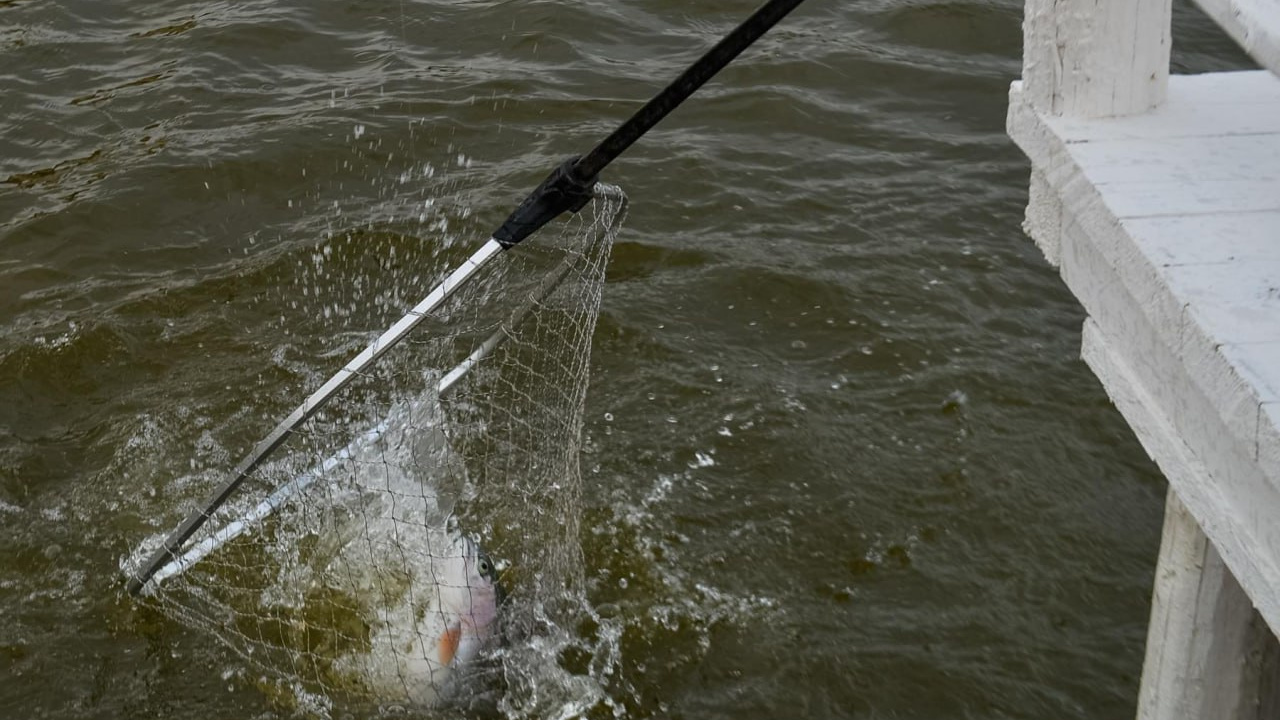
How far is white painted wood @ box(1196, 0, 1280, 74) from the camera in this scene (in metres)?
1.74

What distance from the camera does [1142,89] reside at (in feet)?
6.63

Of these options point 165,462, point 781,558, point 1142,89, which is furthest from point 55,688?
point 1142,89

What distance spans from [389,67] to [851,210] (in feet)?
9.60

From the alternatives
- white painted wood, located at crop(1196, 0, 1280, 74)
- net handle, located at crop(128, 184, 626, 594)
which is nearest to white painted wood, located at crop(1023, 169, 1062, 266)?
white painted wood, located at crop(1196, 0, 1280, 74)

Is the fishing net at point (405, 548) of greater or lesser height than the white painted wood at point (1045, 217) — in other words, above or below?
below

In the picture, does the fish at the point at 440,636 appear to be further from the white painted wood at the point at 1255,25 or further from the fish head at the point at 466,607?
the white painted wood at the point at 1255,25

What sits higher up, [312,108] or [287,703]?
[312,108]

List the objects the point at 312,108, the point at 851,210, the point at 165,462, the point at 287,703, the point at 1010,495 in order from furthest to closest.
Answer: the point at 312,108 < the point at 851,210 < the point at 165,462 < the point at 1010,495 < the point at 287,703

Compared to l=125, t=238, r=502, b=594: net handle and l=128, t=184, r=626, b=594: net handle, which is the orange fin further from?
l=125, t=238, r=502, b=594: net handle

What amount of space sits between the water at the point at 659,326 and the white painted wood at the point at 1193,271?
1974 mm

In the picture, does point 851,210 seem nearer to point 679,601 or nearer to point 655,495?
point 655,495

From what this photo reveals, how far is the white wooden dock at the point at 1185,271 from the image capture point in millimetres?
1578

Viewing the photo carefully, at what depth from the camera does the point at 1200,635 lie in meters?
2.23

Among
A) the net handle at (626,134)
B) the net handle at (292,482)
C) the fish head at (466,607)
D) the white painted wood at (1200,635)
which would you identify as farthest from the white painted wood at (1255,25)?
the fish head at (466,607)
